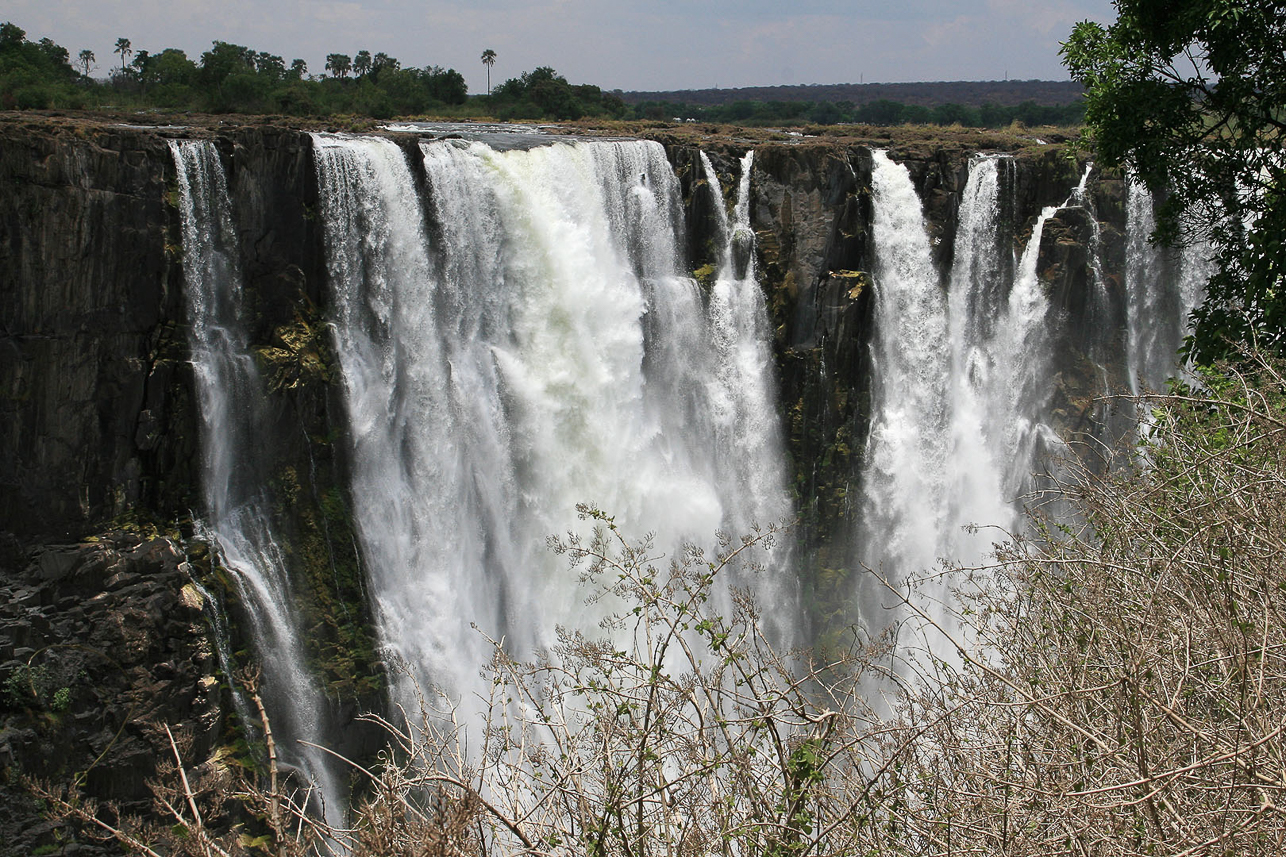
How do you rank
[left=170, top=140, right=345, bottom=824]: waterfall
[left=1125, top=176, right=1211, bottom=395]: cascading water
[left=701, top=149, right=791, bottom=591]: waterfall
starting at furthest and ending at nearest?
[left=1125, top=176, right=1211, bottom=395]: cascading water → [left=701, top=149, right=791, bottom=591]: waterfall → [left=170, top=140, right=345, bottom=824]: waterfall

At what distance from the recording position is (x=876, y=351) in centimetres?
2180

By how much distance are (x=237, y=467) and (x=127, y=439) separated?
65.6 inches

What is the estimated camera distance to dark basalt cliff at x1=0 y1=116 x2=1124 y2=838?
14.5 metres

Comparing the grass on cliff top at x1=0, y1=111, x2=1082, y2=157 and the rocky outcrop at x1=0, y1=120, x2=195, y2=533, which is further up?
the grass on cliff top at x1=0, y1=111, x2=1082, y2=157

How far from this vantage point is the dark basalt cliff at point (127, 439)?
14469mm

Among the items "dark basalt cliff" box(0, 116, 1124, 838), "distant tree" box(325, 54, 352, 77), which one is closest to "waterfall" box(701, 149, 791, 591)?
"dark basalt cliff" box(0, 116, 1124, 838)

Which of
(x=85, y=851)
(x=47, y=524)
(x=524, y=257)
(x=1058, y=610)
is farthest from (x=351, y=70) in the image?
(x=1058, y=610)

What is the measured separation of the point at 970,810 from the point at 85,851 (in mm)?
13604

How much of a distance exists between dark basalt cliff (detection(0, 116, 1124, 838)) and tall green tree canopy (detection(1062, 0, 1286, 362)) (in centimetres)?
242

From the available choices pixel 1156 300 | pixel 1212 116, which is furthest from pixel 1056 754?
pixel 1156 300

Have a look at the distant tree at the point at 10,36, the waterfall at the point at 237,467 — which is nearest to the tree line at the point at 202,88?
the distant tree at the point at 10,36

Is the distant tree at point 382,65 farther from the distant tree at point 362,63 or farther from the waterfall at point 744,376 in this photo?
the waterfall at point 744,376

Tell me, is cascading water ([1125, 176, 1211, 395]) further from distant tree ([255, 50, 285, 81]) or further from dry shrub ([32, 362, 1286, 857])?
distant tree ([255, 50, 285, 81])

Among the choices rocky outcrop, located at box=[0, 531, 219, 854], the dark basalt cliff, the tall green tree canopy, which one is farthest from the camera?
the dark basalt cliff
